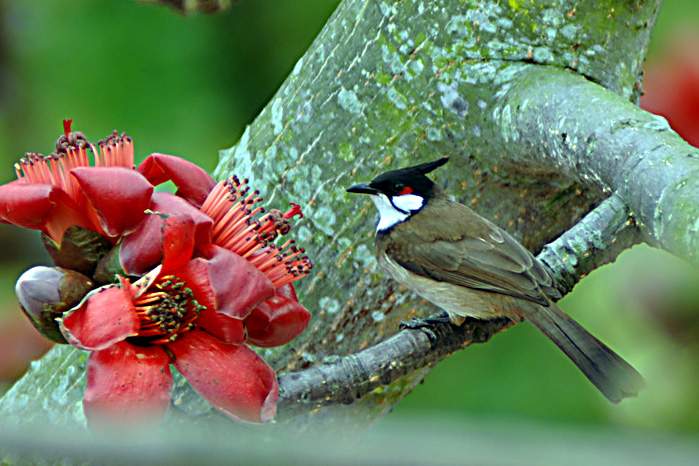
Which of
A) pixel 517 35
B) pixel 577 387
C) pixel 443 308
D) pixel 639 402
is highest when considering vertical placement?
pixel 517 35

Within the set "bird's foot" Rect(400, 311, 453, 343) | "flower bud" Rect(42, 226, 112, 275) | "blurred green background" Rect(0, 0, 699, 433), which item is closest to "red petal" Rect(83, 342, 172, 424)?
"flower bud" Rect(42, 226, 112, 275)

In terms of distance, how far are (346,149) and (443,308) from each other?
0.29 metres

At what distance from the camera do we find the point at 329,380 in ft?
4.10

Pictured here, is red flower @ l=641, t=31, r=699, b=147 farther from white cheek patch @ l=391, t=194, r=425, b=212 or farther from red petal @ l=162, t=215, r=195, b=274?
red petal @ l=162, t=215, r=195, b=274

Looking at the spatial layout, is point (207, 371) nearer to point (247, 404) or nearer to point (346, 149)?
point (247, 404)

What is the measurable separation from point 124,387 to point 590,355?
2.68 ft

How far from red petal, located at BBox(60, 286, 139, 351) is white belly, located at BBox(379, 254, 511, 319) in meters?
0.48

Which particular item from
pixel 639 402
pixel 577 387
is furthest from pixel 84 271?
pixel 577 387

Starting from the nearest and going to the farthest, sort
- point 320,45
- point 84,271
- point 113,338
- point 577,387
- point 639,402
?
point 113,338
point 84,271
point 320,45
point 639,402
point 577,387

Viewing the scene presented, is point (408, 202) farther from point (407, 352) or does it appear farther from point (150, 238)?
point (150, 238)

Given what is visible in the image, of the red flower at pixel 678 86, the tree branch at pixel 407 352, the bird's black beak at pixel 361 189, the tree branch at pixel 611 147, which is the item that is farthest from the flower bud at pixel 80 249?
the red flower at pixel 678 86

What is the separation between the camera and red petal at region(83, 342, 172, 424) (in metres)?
1.05

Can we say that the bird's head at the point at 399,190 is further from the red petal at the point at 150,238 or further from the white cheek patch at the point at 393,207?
the red petal at the point at 150,238

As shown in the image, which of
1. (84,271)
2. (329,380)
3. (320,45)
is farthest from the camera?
(320,45)
